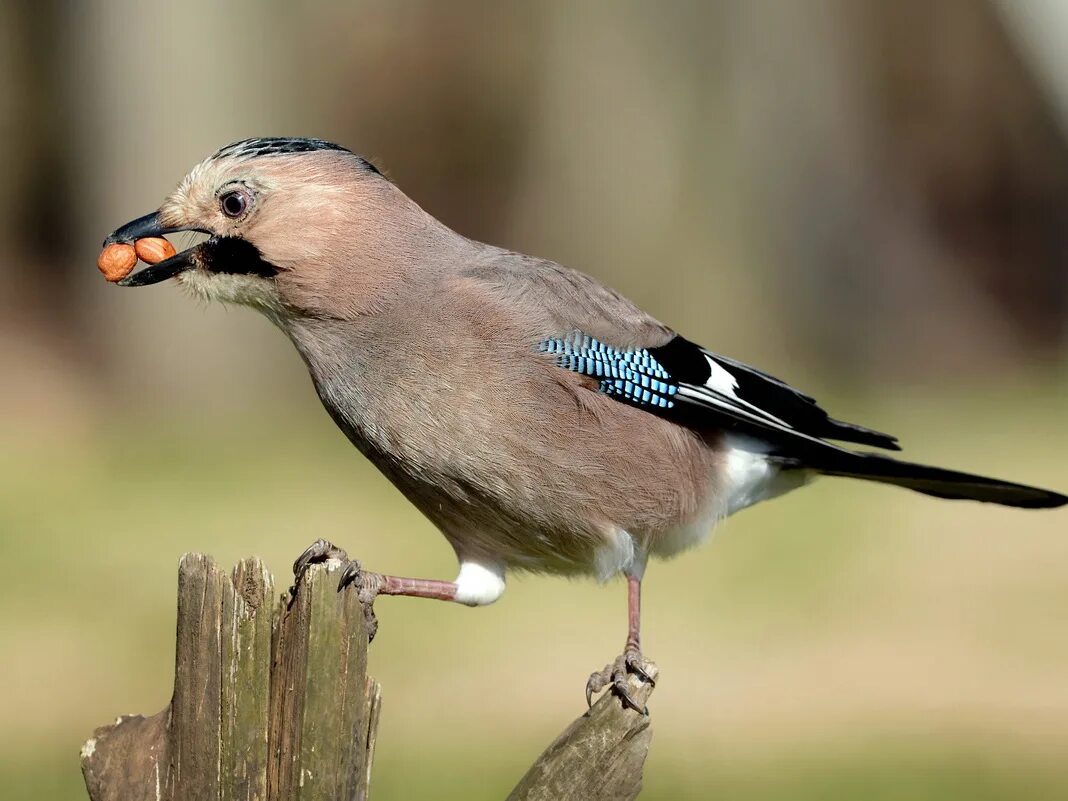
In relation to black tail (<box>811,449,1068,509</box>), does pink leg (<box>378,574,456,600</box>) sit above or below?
below

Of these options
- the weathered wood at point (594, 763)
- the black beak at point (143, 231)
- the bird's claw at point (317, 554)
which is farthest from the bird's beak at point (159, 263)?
the weathered wood at point (594, 763)

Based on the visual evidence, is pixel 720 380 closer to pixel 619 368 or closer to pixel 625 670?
pixel 619 368

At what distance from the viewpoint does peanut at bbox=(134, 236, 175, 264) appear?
12.0ft

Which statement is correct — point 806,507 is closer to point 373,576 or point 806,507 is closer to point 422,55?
point 373,576

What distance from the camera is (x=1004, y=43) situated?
38.4ft

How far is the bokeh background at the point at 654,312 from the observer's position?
215 inches

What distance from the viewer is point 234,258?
359 cm

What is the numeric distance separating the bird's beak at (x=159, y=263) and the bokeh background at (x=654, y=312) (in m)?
1.93

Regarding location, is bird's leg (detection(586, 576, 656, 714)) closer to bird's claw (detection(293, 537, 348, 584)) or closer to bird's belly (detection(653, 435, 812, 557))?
bird's belly (detection(653, 435, 812, 557))

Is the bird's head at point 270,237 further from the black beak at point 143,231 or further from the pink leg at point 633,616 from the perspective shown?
the pink leg at point 633,616

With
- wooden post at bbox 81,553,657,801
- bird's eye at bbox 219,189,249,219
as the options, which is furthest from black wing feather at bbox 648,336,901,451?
wooden post at bbox 81,553,657,801

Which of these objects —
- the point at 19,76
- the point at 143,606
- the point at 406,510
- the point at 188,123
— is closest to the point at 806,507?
the point at 406,510

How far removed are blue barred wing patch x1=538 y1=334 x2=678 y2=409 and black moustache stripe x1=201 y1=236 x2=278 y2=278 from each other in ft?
2.32

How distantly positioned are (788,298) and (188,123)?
15.1 feet
